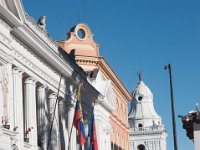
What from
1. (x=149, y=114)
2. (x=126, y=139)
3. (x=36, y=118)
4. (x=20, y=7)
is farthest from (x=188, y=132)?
(x=149, y=114)

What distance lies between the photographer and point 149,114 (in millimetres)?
135250

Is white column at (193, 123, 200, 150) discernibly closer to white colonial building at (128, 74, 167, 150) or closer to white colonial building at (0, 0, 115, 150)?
white colonial building at (0, 0, 115, 150)

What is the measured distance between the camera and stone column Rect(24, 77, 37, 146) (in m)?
33.3

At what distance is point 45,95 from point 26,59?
16.3 ft

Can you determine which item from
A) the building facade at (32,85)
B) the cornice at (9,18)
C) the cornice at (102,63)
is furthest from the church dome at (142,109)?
the cornice at (9,18)

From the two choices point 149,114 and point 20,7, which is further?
point 149,114

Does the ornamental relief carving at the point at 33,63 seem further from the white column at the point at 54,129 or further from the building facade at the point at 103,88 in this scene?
the building facade at the point at 103,88

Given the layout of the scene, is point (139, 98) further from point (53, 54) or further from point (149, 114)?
point (53, 54)

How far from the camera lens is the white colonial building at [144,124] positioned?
127875 millimetres

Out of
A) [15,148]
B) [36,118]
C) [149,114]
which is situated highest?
[149,114]

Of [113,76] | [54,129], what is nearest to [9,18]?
[54,129]

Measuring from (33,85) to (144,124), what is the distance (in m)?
100

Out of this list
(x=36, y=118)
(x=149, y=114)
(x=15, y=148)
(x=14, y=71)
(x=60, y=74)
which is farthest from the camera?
(x=149, y=114)

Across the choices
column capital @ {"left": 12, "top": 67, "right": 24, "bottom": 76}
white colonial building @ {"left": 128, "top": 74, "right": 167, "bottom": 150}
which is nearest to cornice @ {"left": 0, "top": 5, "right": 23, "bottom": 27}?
column capital @ {"left": 12, "top": 67, "right": 24, "bottom": 76}
